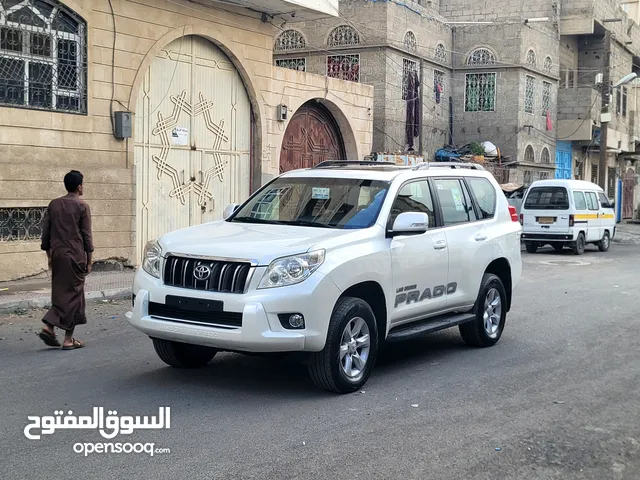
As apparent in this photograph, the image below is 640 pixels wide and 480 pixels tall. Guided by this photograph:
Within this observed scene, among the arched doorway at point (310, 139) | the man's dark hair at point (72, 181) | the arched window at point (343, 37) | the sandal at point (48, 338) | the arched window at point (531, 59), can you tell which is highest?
the arched window at point (531, 59)

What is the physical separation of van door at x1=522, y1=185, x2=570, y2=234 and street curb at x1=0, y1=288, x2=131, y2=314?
12762 millimetres

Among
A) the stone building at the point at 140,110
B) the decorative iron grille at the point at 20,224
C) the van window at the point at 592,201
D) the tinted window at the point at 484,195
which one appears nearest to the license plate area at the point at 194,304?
the tinted window at the point at 484,195

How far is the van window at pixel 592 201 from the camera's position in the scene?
21719mm

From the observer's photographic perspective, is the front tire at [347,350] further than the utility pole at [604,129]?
No

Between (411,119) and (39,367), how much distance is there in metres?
19.9

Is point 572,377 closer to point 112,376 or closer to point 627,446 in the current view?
point 627,446

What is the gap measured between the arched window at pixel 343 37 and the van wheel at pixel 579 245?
898 cm

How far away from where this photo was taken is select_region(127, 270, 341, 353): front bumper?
19.0 feet

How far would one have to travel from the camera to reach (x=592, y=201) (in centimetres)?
2197

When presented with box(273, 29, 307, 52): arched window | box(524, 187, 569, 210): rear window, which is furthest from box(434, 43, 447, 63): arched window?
box(524, 187, 569, 210): rear window

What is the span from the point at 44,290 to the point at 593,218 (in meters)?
15.5

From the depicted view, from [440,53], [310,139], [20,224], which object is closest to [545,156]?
[440,53]

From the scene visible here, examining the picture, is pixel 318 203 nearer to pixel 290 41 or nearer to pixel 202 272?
pixel 202 272

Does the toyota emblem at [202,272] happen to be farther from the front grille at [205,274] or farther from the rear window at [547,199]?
the rear window at [547,199]
